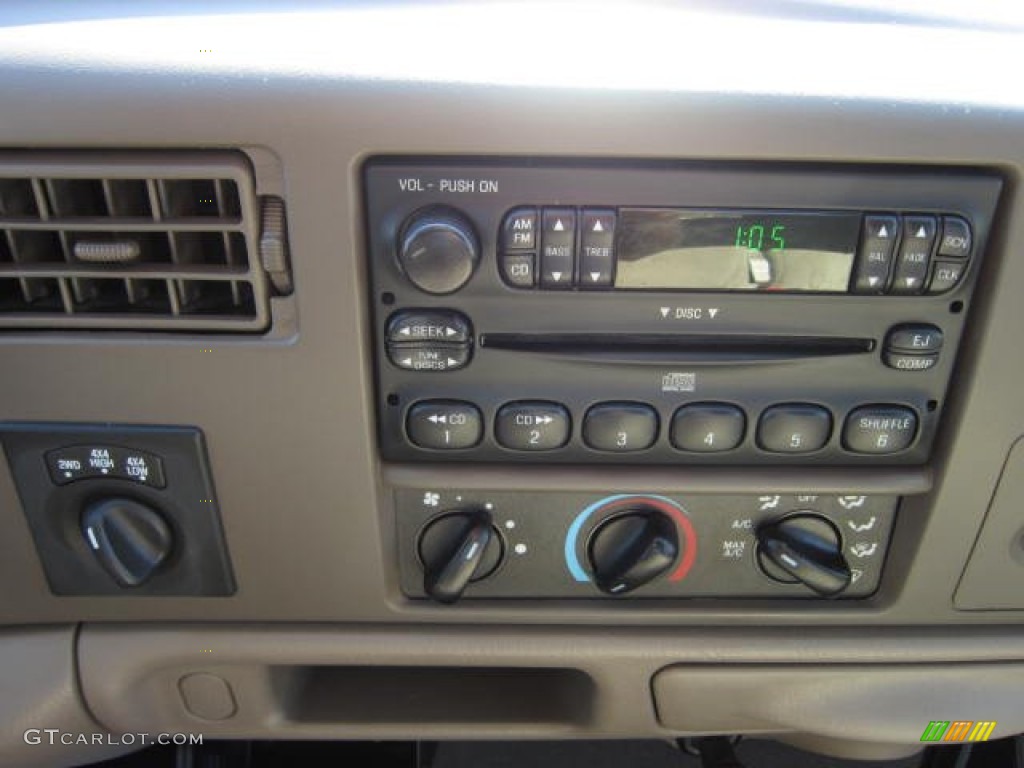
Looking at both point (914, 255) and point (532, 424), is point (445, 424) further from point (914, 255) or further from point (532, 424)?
point (914, 255)

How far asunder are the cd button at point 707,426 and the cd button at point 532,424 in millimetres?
94

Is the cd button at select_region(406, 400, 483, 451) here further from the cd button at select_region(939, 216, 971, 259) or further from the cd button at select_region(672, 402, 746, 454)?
the cd button at select_region(939, 216, 971, 259)

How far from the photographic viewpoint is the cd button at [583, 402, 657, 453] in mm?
688

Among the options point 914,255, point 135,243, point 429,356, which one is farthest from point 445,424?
point 914,255

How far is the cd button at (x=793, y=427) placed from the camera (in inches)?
27.5

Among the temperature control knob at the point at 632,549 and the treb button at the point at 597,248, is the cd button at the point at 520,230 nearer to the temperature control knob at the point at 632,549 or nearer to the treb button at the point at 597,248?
the treb button at the point at 597,248

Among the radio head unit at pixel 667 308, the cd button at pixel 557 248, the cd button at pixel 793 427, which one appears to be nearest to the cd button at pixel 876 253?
the radio head unit at pixel 667 308

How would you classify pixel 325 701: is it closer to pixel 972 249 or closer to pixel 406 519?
pixel 406 519

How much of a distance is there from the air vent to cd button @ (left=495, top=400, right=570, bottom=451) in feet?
0.67

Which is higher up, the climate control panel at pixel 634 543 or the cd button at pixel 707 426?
the cd button at pixel 707 426

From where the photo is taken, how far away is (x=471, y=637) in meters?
0.80

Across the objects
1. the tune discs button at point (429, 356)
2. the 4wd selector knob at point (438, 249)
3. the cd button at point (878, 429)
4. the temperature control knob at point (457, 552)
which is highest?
the 4wd selector knob at point (438, 249)

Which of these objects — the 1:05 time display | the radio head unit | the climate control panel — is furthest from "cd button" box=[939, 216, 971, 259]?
the climate control panel

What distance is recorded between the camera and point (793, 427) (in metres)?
0.70
